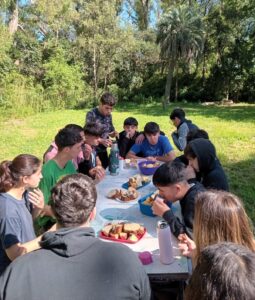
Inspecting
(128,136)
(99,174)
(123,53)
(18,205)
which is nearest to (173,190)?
(18,205)

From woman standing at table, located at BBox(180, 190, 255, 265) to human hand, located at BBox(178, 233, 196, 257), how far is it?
1.12ft

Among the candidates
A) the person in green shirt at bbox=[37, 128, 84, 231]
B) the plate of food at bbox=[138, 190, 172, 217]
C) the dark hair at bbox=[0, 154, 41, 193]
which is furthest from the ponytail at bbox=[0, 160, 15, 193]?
the plate of food at bbox=[138, 190, 172, 217]

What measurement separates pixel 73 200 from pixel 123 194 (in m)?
1.65

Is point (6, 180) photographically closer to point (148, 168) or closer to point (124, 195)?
point (124, 195)

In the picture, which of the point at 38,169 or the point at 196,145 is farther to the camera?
the point at 196,145

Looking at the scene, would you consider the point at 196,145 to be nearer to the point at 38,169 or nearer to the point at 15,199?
the point at 38,169

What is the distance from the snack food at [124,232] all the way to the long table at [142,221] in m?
0.05

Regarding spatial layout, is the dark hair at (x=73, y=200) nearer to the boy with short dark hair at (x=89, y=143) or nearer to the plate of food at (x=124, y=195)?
the plate of food at (x=124, y=195)

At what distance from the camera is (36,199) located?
9.12ft

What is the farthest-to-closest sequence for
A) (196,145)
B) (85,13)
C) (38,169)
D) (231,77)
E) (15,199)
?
(231,77)
(85,13)
(196,145)
(38,169)
(15,199)

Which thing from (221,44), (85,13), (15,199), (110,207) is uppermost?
(85,13)

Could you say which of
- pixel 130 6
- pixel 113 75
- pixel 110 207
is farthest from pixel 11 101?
pixel 130 6

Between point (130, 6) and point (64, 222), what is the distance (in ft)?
116

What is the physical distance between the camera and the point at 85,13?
21.7 meters
